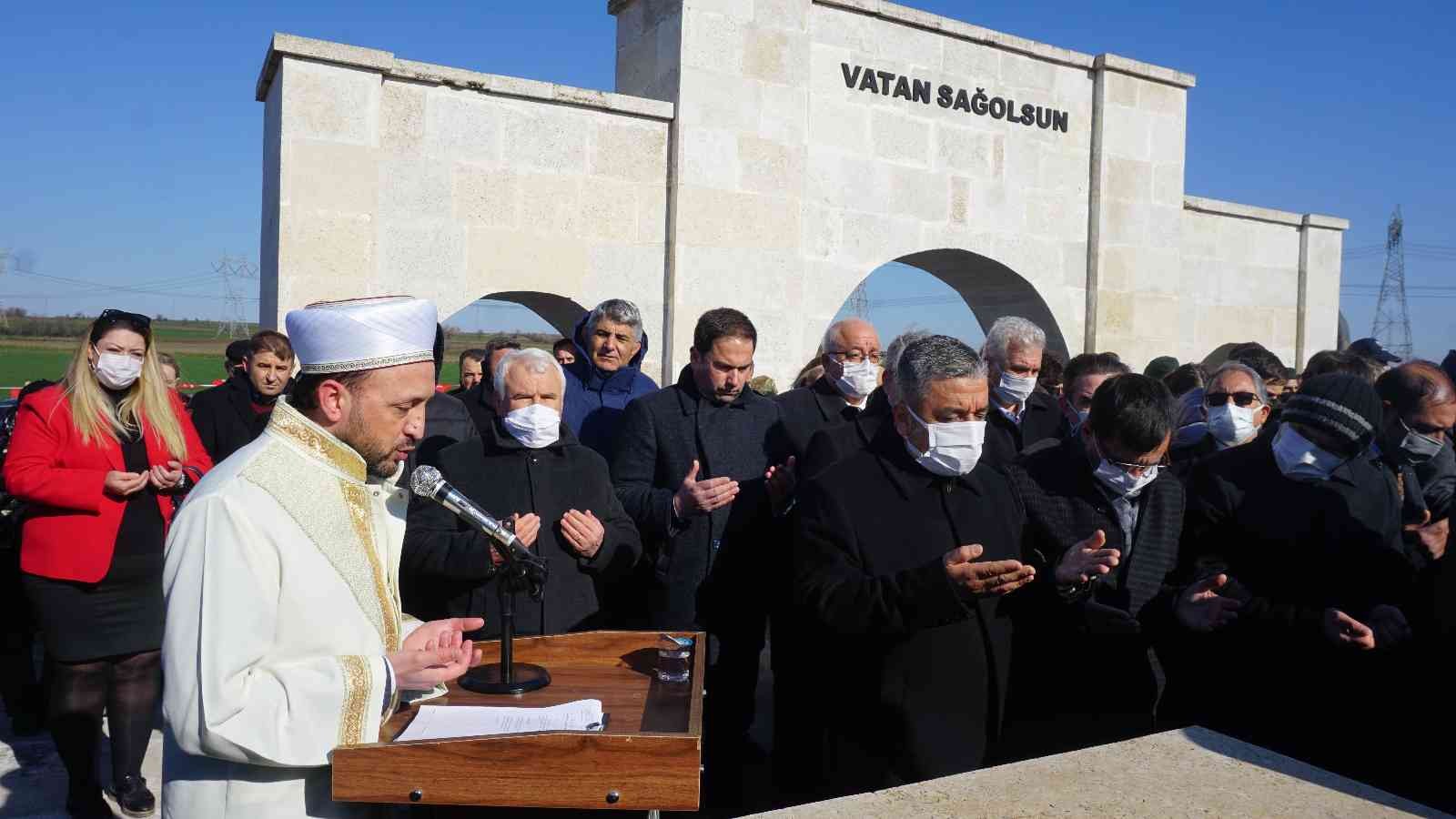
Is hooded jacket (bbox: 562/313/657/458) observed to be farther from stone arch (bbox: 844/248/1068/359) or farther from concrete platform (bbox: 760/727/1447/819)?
stone arch (bbox: 844/248/1068/359)

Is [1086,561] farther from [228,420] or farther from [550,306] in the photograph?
[550,306]

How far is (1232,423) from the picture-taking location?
15.7 ft

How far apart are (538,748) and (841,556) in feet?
4.38

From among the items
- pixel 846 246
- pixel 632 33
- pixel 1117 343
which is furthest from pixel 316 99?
pixel 1117 343

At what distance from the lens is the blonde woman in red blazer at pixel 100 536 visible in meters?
4.38

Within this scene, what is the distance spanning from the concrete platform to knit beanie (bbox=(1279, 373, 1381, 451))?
4.73ft

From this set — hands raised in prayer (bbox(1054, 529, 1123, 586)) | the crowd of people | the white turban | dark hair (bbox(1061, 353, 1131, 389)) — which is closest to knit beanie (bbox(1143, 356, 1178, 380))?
dark hair (bbox(1061, 353, 1131, 389))

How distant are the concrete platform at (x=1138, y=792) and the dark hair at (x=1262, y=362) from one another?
4.43 metres

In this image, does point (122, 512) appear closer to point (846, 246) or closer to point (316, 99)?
point (316, 99)

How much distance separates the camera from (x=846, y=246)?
1010 cm

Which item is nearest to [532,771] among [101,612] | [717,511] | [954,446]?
[954,446]

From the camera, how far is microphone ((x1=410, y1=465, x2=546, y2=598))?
267 centimetres

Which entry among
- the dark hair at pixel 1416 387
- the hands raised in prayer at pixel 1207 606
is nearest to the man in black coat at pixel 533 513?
the hands raised in prayer at pixel 1207 606

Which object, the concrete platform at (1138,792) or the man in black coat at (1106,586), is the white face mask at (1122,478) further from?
the concrete platform at (1138,792)
